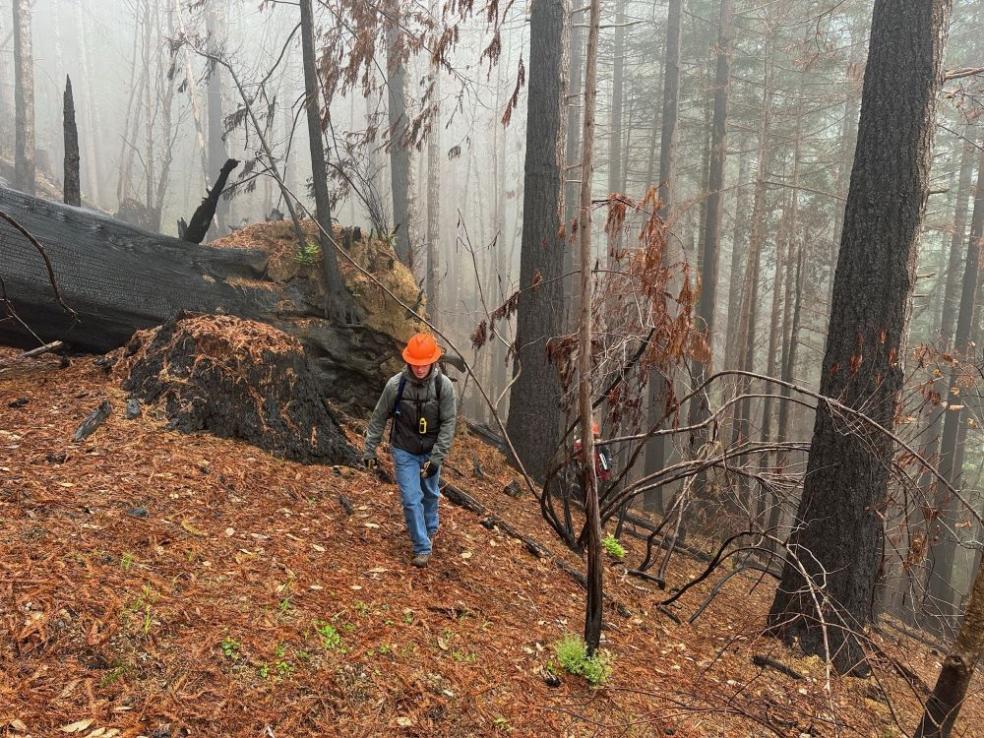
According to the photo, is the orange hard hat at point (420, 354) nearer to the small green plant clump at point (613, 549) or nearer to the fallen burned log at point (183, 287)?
the fallen burned log at point (183, 287)

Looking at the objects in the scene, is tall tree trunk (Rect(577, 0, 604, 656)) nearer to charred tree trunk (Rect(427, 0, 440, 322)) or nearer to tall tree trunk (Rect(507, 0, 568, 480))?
tall tree trunk (Rect(507, 0, 568, 480))

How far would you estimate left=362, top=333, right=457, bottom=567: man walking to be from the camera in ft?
15.8

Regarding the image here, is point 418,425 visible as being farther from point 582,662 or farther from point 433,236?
point 433,236

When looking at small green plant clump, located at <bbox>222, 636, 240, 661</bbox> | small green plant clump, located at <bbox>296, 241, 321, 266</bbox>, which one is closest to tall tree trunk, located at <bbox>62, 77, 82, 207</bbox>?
small green plant clump, located at <bbox>296, 241, 321, 266</bbox>

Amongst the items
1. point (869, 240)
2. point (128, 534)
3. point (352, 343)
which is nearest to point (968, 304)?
point (869, 240)

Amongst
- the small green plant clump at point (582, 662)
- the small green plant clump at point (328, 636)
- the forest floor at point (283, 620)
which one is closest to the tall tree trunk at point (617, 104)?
the forest floor at point (283, 620)

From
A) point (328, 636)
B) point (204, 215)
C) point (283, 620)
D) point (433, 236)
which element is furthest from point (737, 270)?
point (283, 620)

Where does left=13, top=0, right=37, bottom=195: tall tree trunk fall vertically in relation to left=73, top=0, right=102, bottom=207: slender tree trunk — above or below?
below

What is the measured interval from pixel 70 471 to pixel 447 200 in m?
43.7

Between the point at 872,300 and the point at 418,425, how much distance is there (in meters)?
4.34

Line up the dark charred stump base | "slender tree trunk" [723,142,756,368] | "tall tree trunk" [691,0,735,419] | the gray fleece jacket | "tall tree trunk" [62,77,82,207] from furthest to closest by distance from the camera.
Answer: "slender tree trunk" [723,142,756,368]
"tall tree trunk" [691,0,735,419]
"tall tree trunk" [62,77,82,207]
the dark charred stump base
the gray fleece jacket

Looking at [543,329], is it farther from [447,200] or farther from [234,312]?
[447,200]

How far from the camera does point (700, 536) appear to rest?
37.8ft

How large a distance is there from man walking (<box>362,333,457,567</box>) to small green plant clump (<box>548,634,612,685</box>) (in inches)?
52.6
